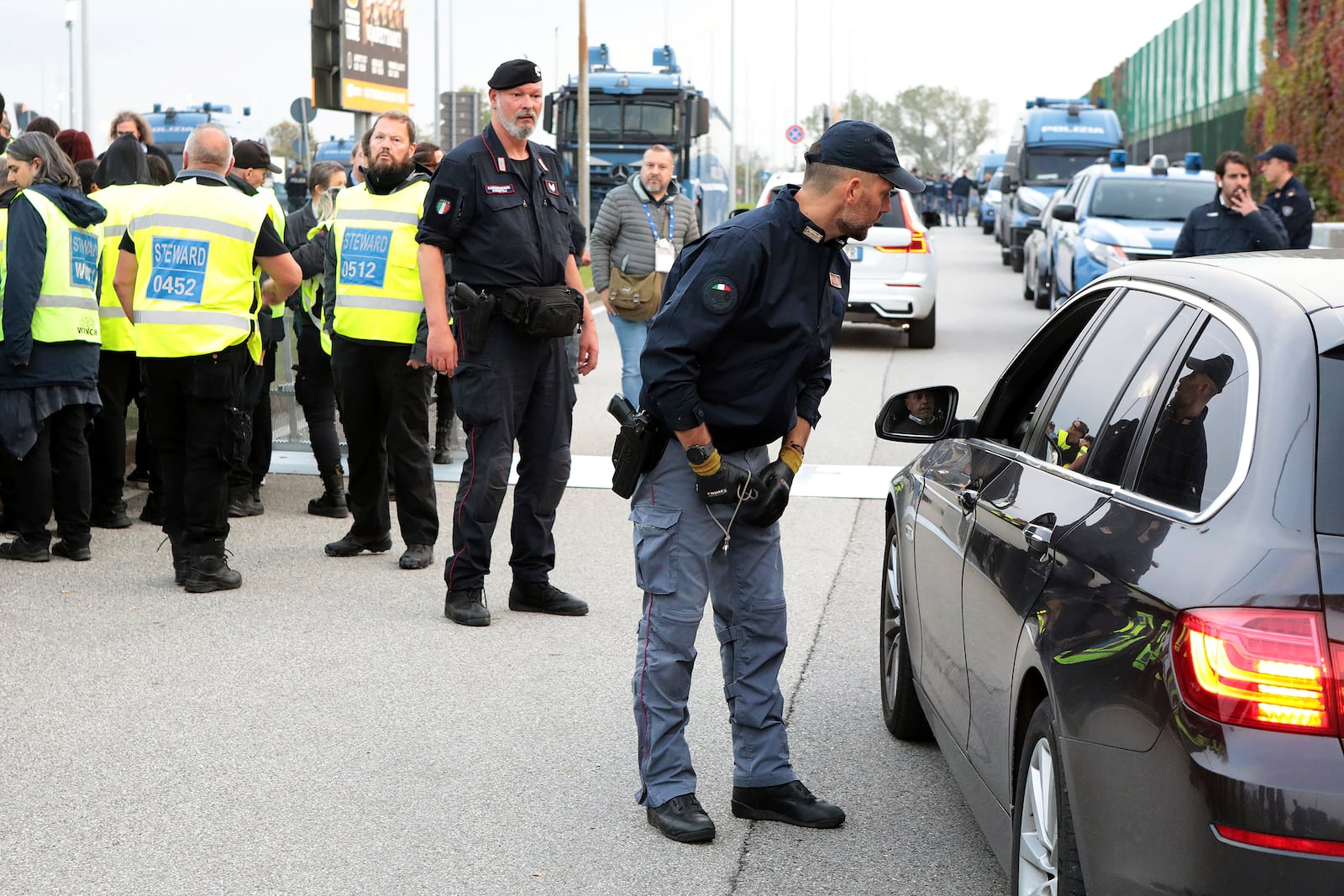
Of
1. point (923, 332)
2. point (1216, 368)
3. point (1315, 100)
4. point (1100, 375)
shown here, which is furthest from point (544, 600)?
point (1315, 100)

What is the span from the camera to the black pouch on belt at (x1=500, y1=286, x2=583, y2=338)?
20.8 ft

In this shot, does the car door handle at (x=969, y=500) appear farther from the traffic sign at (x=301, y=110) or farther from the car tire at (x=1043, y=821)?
the traffic sign at (x=301, y=110)

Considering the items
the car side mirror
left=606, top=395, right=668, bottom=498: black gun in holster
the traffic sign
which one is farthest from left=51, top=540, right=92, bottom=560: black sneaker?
the traffic sign

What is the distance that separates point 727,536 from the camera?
430 cm

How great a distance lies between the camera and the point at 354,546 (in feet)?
25.6

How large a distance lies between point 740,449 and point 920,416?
56cm

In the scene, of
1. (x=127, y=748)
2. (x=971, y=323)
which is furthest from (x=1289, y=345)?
(x=971, y=323)

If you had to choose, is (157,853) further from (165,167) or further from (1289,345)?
(165,167)

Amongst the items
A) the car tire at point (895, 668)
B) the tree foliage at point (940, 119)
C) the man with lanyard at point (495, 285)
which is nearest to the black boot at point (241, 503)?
the man with lanyard at point (495, 285)

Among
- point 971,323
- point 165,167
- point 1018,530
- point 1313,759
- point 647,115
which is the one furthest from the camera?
point 647,115

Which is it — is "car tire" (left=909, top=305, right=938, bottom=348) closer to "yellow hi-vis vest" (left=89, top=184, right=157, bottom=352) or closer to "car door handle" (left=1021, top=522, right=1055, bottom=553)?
"yellow hi-vis vest" (left=89, top=184, right=157, bottom=352)

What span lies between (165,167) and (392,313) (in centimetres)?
202

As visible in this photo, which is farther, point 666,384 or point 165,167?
point 165,167

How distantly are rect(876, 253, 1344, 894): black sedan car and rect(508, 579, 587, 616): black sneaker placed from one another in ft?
9.81
